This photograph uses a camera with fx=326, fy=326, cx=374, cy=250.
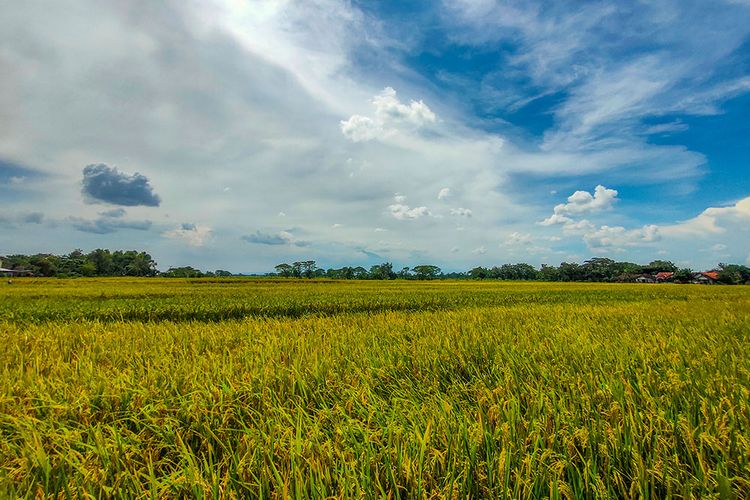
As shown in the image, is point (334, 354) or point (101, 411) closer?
point (101, 411)

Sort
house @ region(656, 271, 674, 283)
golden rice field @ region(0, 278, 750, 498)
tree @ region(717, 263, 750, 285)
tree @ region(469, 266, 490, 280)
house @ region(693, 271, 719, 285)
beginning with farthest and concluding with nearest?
1. tree @ region(469, 266, 490, 280)
2. house @ region(656, 271, 674, 283)
3. house @ region(693, 271, 719, 285)
4. tree @ region(717, 263, 750, 285)
5. golden rice field @ region(0, 278, 750, 498)

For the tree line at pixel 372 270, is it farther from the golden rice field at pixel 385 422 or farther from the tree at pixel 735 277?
the golden rice field at pixel 385 422

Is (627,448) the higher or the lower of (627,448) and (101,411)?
the higher

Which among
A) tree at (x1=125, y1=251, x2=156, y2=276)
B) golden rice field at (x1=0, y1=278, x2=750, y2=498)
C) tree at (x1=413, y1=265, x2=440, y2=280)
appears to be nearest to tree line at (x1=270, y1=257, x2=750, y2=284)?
tree at (x1=413, y1=265, x2=440, y2=280)

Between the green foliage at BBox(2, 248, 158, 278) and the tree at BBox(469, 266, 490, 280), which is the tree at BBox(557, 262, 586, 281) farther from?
the green foliage at BBox(2, 248, 158, 278)

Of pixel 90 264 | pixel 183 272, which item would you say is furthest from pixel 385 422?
pixel 90 264

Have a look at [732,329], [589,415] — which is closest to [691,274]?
[732,329]

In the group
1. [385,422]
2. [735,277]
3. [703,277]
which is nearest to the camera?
[385,422]

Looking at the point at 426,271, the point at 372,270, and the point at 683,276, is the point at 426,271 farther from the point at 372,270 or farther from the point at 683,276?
the point at 683,276

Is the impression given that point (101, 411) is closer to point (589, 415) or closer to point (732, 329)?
point (589, 415)

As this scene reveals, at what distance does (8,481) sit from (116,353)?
309 cm

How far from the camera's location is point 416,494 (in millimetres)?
1439

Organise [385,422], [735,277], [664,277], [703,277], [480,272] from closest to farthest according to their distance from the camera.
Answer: [385,422] < [735,277] < [703,277] < [664,277] < [480,272]

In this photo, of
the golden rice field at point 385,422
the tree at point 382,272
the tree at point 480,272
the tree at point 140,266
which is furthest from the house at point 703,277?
the tree at point 140,266
